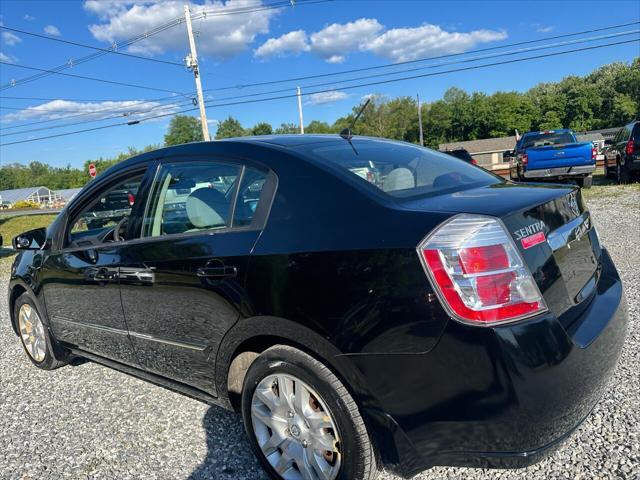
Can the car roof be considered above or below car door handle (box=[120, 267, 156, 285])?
above

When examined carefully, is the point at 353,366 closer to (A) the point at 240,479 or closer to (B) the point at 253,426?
(B) the point at 253,426

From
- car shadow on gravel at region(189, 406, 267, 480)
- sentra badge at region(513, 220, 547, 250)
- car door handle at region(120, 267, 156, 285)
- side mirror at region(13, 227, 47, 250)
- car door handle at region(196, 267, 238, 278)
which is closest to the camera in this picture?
sentra badge at region(513, 220, 547, 250)

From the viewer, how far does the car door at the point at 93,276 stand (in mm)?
3047

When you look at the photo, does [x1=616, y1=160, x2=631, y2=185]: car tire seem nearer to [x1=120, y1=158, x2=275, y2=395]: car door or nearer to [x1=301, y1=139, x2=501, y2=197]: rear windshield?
[x1=301, y1=139, x2=501, y2=197]: rear windshield

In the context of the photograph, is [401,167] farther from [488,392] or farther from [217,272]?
[488,392]

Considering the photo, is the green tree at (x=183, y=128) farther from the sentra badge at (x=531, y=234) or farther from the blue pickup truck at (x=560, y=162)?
the sentra badge at (x=531, y=234)

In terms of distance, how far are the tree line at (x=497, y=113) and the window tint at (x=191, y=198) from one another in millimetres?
72727

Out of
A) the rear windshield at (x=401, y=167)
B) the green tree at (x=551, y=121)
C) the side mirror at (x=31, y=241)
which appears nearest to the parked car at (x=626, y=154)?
the rear windshield at (x=401, y=167)

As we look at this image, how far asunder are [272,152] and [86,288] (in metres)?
1.75

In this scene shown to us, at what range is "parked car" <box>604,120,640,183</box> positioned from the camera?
1287cm

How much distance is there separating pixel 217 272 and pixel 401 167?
1105mm

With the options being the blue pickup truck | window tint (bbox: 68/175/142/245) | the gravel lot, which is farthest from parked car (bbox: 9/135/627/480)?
the blue pickup truck

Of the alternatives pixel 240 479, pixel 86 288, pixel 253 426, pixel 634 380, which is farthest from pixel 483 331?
pixel 86 288

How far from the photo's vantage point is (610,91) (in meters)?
81.5
